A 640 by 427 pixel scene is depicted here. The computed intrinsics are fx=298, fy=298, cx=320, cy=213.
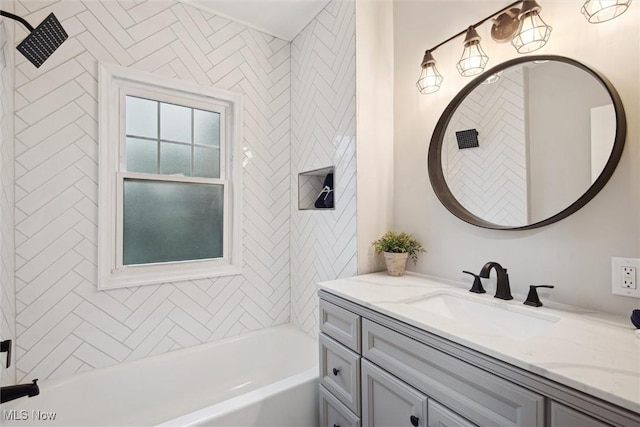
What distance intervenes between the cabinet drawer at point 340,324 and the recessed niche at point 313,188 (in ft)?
2.92

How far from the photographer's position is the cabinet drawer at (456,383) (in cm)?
78

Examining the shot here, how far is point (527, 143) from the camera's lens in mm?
1299

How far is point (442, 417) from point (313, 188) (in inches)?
71.5

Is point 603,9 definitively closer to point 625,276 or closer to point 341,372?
point 625,276

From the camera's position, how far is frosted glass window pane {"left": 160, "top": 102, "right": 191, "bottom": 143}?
2.07 m

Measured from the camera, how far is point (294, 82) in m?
2.48

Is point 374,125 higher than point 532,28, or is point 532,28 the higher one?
point 532,28

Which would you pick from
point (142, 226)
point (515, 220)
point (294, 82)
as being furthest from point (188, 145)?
point (515, 220)

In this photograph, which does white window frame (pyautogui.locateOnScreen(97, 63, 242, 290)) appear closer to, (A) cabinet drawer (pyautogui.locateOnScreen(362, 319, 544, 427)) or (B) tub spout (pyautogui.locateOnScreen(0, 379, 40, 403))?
(B) tub spout (pyautogui.locateOnScreen(0, 379, 40, 403))

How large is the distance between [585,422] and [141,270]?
2.21 meters

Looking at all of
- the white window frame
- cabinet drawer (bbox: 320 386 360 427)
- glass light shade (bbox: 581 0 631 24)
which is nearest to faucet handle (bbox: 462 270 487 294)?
cabinet drawer (bbox: 320 386 360 427)

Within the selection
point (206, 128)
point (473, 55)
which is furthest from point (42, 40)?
A: point (473, 55)

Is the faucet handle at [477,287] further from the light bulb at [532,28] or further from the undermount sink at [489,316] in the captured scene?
the light bulb at [532,28]

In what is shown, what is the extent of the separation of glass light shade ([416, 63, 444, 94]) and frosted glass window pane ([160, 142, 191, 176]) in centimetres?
162
